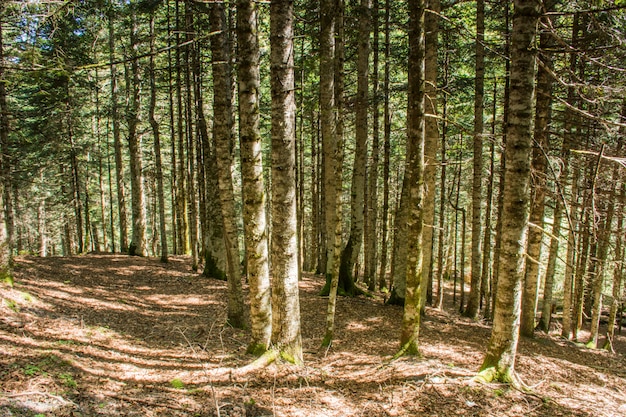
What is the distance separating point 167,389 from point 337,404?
246 cm

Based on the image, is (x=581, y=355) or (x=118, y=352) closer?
(x=118, y=352)

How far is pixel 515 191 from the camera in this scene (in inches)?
217

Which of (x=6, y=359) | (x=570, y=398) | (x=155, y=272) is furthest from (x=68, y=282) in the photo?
(x=570, y=398)

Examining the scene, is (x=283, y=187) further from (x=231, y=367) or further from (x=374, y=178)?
(x=374, y=178)

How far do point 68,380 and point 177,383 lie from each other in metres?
1.43

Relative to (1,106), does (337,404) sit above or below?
below

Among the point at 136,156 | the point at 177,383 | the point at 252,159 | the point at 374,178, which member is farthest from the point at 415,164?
the point at 136,156

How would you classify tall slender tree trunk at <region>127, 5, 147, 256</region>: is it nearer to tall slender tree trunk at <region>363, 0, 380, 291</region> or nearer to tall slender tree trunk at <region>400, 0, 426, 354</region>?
tall slender tree trunk at <region>363, 0, 380, 291</region>

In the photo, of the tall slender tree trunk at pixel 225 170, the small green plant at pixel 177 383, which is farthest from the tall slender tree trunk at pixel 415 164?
the small green plant at pixel 177 383

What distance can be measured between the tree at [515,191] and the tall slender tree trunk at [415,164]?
132cm

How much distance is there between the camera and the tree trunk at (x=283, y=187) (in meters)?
5.62

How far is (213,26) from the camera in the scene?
8.02 metres

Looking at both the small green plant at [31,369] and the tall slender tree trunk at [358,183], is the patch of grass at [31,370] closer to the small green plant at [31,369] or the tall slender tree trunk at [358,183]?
the small green plant at [31,369]

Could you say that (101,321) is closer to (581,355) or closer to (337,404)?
(337,404)
